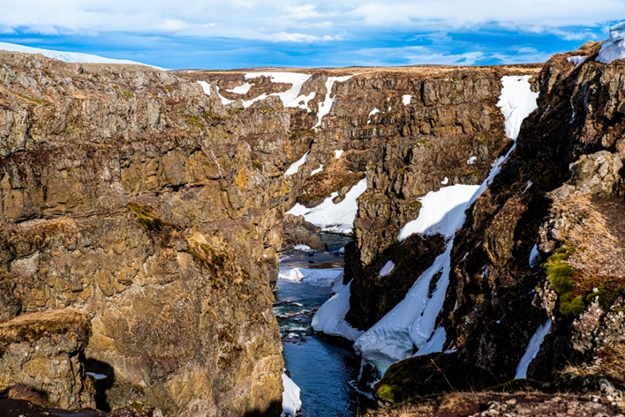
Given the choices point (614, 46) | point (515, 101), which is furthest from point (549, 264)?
point (515, 101)

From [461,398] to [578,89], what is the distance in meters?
35.5

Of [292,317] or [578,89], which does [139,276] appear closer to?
[578,89]

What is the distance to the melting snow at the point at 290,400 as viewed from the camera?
44.7m

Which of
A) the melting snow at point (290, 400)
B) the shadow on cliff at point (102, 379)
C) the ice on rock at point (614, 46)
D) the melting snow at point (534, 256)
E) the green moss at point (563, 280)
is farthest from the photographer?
the melting snow at point (290, 400)

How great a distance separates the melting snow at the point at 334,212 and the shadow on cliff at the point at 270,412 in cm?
8758

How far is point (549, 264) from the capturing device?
2355cm

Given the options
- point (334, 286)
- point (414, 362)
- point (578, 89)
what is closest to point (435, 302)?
point (414, 362)

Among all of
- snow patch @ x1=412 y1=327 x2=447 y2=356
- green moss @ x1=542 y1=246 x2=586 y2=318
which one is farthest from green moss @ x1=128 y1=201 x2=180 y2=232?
green moss @ x1=542 y1=246 x2=586 y2=318

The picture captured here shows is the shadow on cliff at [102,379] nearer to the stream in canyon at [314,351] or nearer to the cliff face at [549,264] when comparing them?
the stream in canyon at [314,351]

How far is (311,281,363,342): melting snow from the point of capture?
65250 mm

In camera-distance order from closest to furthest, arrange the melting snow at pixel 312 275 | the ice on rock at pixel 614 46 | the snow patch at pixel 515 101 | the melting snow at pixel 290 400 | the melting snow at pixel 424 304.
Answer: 1. the ice on rock at pixel 614 46
2. the melting snow at pixel 290 400
3. the melting snow at pixel 424 304
4. the melting snow at pixel 312 275
5. the snow patch at pixel 515 101

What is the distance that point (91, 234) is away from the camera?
34.6 metres

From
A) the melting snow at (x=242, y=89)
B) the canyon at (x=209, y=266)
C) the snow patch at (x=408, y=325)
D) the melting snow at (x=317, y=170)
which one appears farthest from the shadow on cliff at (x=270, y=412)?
the melting snow at (x=242, y=89)

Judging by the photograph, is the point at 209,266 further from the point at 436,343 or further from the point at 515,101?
the point at 515,101
